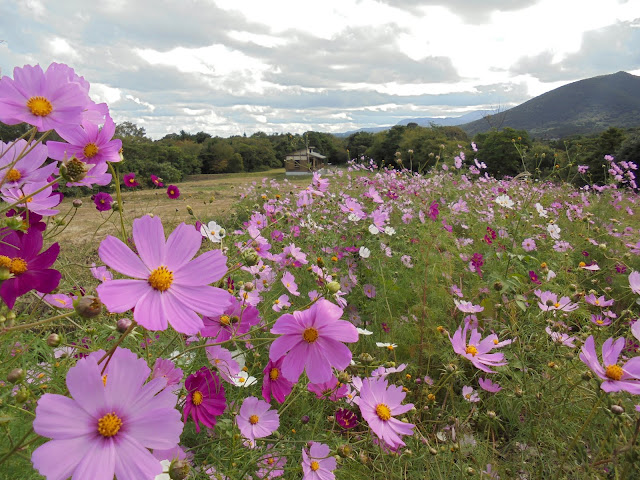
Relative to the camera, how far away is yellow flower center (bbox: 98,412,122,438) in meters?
0.35

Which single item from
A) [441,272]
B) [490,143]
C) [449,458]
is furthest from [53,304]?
[490,143]

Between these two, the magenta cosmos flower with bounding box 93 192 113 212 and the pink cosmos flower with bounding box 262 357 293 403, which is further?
the magenta cosmos flower with bounding box 93 192 113 212

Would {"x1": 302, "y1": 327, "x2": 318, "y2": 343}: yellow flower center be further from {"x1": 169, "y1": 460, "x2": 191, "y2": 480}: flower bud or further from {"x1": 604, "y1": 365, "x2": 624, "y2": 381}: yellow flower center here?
{"x1": 604, "y1": 365, "x2": 624, "y2": 381}: yellow flower center

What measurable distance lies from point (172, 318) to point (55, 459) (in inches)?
5.7

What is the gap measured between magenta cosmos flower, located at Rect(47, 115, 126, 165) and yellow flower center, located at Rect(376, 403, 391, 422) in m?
0.68

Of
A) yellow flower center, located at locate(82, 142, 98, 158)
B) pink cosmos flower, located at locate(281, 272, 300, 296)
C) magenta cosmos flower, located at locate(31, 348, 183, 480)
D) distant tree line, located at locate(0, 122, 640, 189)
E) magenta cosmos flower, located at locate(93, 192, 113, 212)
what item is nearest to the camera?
magenta cosmos flower, located at locate(31, 348, 183, 480)

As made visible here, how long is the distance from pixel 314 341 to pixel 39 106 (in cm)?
46

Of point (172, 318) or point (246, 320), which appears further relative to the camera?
point (246, 320)

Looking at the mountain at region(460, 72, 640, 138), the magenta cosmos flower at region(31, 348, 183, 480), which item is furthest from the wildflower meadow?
the mountain at region(460, 72, 640, 138)

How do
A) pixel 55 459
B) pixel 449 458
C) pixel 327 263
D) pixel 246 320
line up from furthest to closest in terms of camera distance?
1. pixel 327 263
2. pixel 449 458
3. pixel 246 320
4. pixel 55 459

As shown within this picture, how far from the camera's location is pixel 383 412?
0.78 metres

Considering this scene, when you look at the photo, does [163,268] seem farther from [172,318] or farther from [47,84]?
[47,84]

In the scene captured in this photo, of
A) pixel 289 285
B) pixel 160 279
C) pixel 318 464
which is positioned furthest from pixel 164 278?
pixel 289 285

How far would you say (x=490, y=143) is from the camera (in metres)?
17.3
